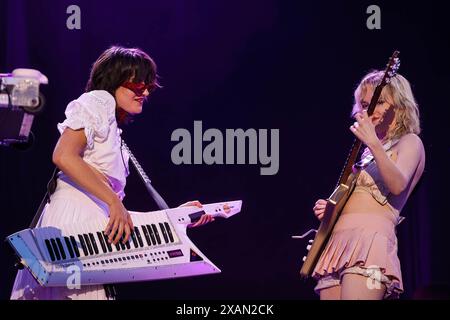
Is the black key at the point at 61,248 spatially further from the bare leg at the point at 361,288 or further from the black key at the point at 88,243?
the bare leg at the point at 361,288

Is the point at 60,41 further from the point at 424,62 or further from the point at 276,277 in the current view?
the point at 424,62

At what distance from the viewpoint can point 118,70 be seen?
3424 mm

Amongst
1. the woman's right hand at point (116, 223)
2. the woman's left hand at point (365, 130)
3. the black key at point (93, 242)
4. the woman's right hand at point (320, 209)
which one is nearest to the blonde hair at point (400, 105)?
the woman's left hand at point (365, 130)

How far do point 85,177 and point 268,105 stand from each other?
2272 millimetres

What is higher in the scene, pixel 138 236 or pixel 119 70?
pixel 119 70

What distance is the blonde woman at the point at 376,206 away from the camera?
10.6 ft

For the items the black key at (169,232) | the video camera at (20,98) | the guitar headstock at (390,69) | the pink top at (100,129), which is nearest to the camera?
the video camera at (20,98)

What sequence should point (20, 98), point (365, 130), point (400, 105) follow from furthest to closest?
point (400, 105)
point (365, 130)
point (20, 98)

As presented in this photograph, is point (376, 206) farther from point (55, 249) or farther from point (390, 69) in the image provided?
point (55, 249)

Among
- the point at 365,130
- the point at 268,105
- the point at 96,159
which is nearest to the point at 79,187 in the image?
the point at 96,159

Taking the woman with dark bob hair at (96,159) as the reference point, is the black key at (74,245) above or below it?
below

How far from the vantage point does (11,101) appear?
2473mm

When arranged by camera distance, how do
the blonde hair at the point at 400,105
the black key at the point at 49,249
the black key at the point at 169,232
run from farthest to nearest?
the blonde hair at the point at 400,105
the black key at the point at 169,232
the black key at the point at 49,249

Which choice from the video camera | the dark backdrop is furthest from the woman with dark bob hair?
the dark backdrop
